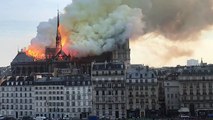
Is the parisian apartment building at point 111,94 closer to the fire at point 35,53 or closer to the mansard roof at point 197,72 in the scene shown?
the mansard roof at point 197,72

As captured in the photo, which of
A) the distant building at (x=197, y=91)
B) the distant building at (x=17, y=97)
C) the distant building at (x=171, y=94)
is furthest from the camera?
the distant building at (x=17, y=97)

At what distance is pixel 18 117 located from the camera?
123 metres

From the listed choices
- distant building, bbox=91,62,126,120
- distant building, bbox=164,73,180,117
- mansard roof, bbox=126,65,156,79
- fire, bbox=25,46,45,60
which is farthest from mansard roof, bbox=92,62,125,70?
fire, bbox=25,46,45,60

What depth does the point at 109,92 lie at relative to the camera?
4606 inches

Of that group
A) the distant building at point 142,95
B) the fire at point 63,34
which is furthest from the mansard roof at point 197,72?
the fire at point 63,34

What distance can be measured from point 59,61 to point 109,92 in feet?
146

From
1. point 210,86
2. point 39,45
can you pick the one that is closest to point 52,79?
point 210,86

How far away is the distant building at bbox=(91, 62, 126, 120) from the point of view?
382 ft

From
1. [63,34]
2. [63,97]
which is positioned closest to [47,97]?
[63,97]

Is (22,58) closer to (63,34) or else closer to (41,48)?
(41,48)

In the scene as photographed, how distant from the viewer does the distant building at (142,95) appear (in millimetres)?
115438

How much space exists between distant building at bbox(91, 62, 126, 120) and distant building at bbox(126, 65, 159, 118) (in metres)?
1.54

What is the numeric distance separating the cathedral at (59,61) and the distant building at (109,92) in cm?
3038

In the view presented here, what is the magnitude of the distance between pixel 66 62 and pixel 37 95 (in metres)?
35.5
